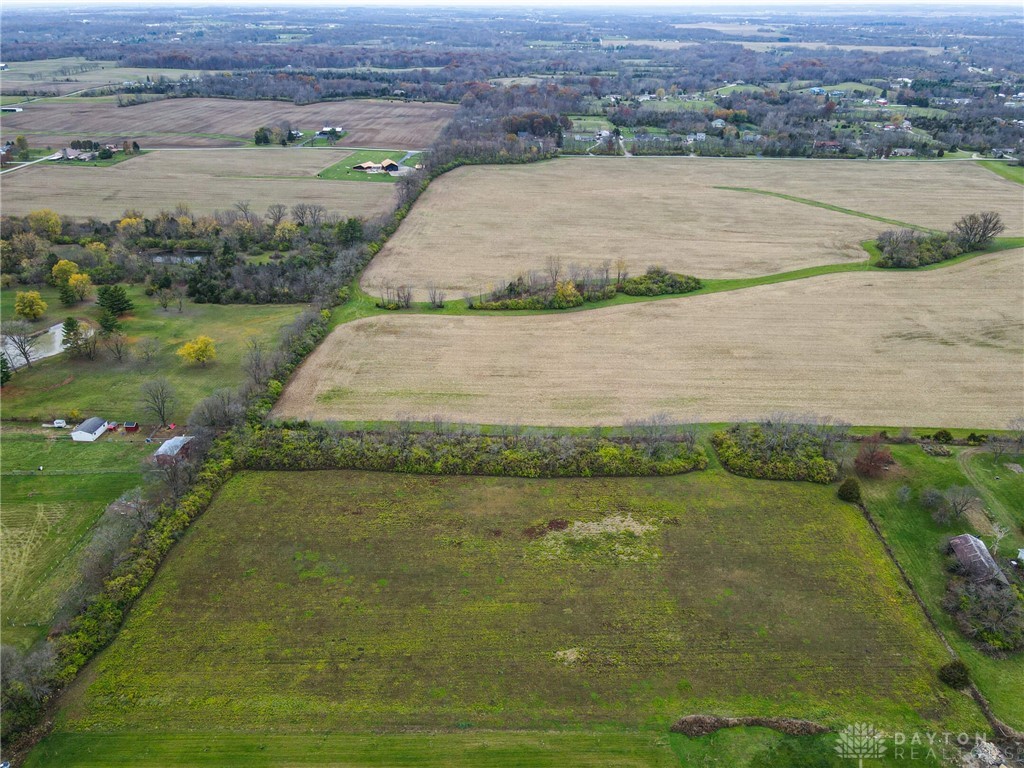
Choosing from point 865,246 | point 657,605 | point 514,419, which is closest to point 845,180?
point 865,246

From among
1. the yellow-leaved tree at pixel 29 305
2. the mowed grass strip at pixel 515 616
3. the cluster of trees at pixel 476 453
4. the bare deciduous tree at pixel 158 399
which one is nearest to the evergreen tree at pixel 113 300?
the yellow-leaved tree at pixel 29 305

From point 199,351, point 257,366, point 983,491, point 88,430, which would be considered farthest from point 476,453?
point 983,491

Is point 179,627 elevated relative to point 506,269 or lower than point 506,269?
lower

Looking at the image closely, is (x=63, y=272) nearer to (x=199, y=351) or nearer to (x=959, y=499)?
(x=199, y=351)

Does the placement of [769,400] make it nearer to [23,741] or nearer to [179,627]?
[179,627]

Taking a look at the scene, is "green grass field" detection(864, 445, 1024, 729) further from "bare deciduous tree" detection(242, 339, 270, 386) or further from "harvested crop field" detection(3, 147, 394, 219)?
"harvested crop field" detection(3, 147, 394, 219)

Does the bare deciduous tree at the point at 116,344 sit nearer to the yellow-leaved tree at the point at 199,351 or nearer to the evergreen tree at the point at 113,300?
the evergreen tree at the point at 113,300

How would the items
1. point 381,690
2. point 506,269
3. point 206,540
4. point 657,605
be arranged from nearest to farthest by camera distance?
point 381,690 < point 657,605 < point 206,540 < point 506,269
